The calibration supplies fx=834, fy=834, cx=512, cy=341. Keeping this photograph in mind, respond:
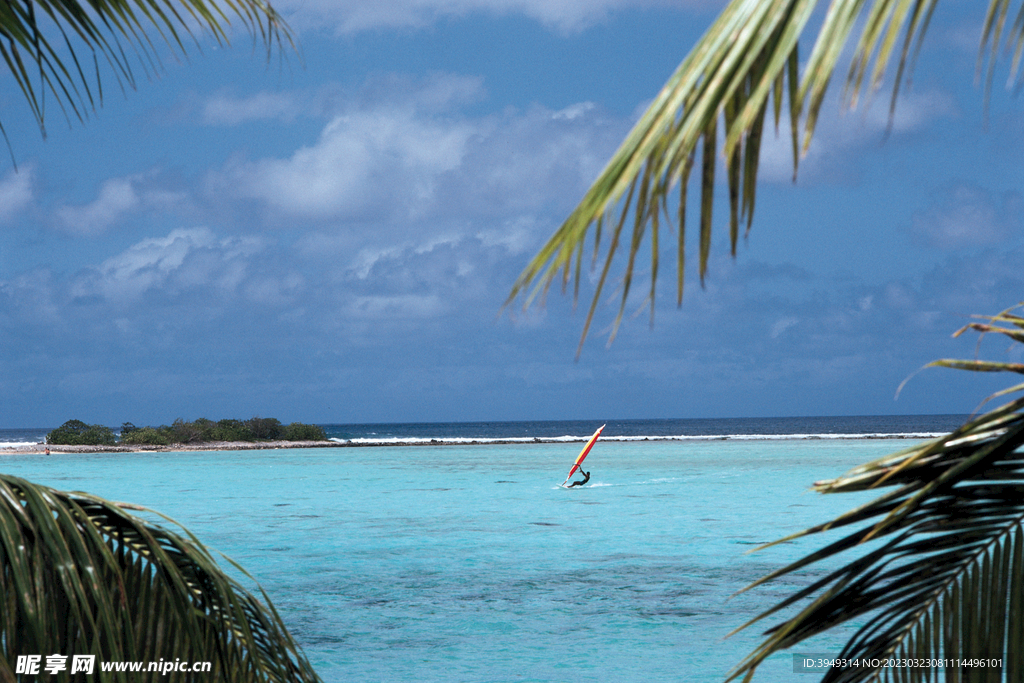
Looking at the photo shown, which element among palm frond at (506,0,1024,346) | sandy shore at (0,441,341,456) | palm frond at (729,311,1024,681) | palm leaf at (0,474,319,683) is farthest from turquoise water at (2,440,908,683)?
sandy shore at (0,441,341,456)

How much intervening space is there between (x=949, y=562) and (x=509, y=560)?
1407 centimetres

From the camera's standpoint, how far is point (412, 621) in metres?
11.5

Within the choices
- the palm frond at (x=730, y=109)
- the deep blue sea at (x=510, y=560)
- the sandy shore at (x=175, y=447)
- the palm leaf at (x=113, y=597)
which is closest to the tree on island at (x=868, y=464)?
the palm frond at (x=730, y=109)

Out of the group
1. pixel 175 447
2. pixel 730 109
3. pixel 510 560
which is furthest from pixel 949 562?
pixel 175 447

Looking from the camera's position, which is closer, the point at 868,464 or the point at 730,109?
the point at 730,109

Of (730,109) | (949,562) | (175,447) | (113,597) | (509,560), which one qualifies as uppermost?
(730,109)

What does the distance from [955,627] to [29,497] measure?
7.08 ft

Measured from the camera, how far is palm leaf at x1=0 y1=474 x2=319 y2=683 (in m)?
1.91

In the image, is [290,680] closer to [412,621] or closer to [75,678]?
[75,678]

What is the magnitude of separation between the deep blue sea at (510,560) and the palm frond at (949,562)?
0.54 meters

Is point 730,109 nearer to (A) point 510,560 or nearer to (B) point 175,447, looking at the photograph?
(A) point 510,560

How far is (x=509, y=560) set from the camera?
1545 cm

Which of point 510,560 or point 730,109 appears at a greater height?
point 730,109

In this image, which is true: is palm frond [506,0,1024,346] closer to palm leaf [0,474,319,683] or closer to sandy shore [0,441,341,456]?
palm leaf [0,474,319,683]
